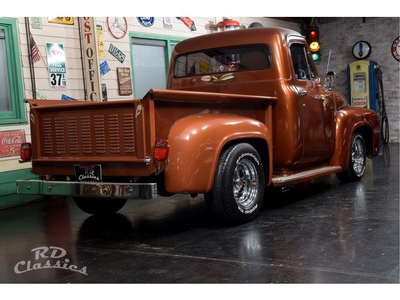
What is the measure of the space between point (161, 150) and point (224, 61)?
2.27 metres

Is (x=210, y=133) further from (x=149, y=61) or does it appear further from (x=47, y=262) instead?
(x=149, y=61)

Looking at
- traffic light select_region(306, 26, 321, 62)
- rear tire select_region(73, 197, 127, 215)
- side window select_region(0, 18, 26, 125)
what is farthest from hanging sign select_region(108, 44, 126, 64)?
traffic light select_region(306, 26, 321, 62)

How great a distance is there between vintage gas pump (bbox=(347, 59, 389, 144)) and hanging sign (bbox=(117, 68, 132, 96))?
7212 mm

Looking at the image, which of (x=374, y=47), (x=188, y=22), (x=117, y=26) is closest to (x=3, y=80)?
(x=117, y=26)

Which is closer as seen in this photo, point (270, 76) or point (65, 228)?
point (65, 228)

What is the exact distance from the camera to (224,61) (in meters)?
6.46

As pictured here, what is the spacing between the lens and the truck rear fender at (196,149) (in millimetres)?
4680

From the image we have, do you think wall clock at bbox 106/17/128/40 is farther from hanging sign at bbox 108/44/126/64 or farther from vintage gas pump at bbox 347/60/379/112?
vintage gas pump at bbox 347/60/379/112

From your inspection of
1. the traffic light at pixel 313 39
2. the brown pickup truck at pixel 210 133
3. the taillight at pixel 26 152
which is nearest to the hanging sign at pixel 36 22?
the brown pickup truck at pixel 210 133

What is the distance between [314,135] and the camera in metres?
6.46

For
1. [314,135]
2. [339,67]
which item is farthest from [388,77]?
[314,135]

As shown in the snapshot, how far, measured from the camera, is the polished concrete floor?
3.78 metres

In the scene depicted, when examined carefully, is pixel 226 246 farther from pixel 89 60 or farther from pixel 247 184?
pixel 89 60

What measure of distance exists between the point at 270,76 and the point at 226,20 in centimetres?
573
